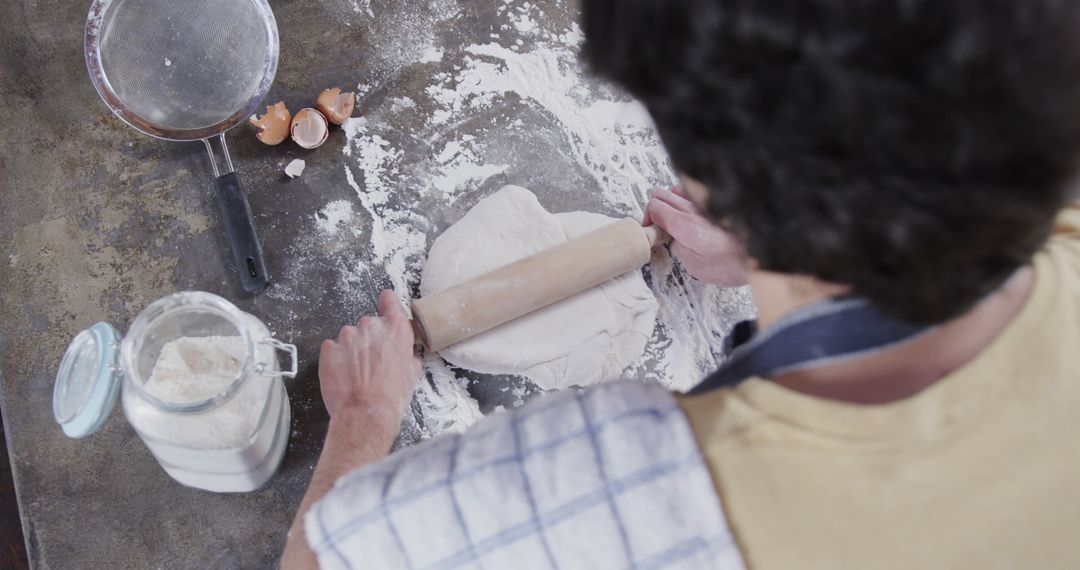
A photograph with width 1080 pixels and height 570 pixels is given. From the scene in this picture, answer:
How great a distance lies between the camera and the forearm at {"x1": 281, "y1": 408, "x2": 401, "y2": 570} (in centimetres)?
97

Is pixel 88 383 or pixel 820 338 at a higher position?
pixel 820 338

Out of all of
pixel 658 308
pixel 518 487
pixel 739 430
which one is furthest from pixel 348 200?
pixel 739 430

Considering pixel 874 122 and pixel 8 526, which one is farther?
pixel 8 526

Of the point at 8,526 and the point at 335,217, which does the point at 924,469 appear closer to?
the point at 335,217

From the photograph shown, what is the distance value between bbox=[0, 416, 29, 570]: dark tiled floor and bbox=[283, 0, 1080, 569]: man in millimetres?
943

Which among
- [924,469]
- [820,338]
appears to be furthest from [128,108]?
[924,469]

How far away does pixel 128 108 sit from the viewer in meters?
1.17

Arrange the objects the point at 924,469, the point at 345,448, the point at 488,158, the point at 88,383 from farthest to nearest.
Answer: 1. the point at 488,158
2. the point at 345,448
3. the point at 88,383
4. the point at 924,469

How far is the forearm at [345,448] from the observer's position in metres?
0.97

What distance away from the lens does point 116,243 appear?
1163 mm

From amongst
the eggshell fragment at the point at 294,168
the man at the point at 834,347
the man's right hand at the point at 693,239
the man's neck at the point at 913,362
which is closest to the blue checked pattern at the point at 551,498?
the man at the point at 834,347

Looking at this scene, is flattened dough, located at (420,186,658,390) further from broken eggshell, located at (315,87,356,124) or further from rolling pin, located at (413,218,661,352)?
broken eggshell, located at (315,87,356,124)

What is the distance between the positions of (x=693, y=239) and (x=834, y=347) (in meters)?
0.52

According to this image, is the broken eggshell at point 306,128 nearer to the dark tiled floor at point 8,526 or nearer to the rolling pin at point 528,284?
the rolling pin at point 528,284
